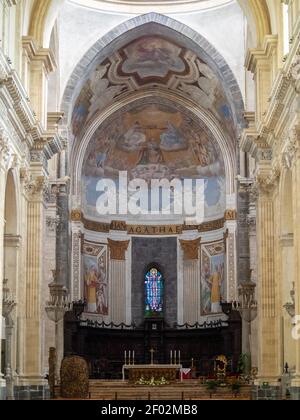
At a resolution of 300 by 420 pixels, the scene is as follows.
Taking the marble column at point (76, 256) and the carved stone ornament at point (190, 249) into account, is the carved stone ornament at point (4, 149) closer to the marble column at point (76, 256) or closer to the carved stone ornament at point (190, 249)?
the marble column at point (76, 256)

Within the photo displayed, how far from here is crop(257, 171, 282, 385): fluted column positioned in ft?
95.5

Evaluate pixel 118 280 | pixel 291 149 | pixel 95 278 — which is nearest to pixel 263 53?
pixel 291 149

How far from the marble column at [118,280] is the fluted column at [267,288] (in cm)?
1753

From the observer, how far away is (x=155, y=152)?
48156 millimetres

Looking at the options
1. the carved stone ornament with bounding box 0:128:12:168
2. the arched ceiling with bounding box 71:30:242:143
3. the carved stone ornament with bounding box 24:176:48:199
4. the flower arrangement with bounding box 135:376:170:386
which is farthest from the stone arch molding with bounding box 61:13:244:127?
the carved stone ornament with bounding box 0:128:12:168

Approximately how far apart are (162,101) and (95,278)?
9.57 m

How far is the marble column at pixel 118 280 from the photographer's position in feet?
153

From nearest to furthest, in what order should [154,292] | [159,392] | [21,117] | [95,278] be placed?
Result: [21,117]
[159,392]
[95,278]
[154,292]

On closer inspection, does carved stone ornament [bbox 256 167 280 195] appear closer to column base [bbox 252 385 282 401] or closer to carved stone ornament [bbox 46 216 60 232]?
column base [bbox 252 385 282 401]

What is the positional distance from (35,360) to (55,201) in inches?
456

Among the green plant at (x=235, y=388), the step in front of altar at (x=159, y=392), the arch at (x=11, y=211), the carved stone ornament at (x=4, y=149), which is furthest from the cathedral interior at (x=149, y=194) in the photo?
the green plant at (x=235, y=388)

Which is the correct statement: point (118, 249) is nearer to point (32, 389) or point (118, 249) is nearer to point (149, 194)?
point (149, 194)

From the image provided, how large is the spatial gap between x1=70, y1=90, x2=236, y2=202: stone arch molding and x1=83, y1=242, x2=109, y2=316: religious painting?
3.23 m
